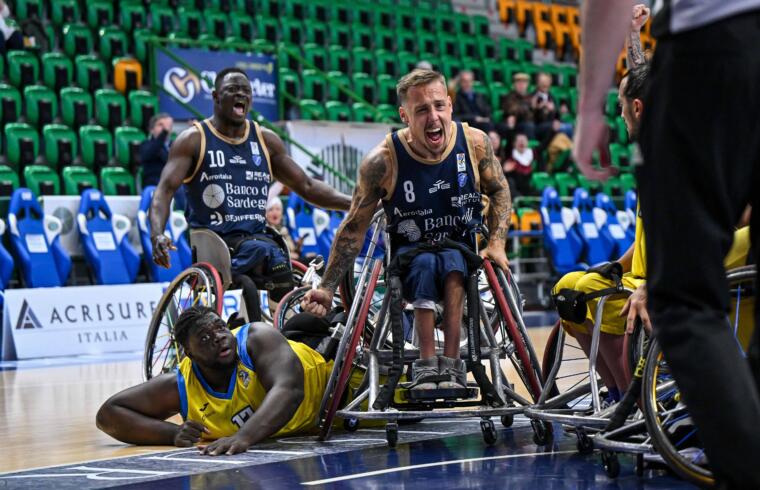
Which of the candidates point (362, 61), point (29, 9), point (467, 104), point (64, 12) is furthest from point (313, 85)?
point (29, 9)

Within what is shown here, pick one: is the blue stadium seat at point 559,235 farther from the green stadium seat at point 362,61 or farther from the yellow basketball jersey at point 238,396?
the yellow basketball jersey at point 238,396

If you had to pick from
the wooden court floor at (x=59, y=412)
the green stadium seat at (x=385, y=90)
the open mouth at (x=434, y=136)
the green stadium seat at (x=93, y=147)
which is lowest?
the wooden court floor at (x=59, y=412)

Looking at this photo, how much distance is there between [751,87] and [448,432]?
370cm

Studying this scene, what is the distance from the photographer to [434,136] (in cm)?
503

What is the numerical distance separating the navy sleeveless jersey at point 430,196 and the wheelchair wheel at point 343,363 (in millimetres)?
255

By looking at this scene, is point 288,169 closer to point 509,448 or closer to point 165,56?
point 509,448

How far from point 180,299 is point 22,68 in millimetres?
8036

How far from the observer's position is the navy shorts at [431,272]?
4.77 m

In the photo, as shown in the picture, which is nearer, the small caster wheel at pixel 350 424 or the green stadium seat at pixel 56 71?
the small caster wheel at pixel 350 424

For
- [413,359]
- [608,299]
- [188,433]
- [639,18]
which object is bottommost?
[188,433]

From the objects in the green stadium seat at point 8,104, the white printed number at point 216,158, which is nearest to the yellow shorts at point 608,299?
the white printed number at point 216,158

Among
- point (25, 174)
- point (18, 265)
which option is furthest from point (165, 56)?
point (18, 265)

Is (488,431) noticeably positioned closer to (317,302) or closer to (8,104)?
(317,302)

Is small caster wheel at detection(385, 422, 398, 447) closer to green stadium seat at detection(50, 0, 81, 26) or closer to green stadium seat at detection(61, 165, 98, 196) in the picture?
green stadium seat at detection(61, 165, 98, 196)
